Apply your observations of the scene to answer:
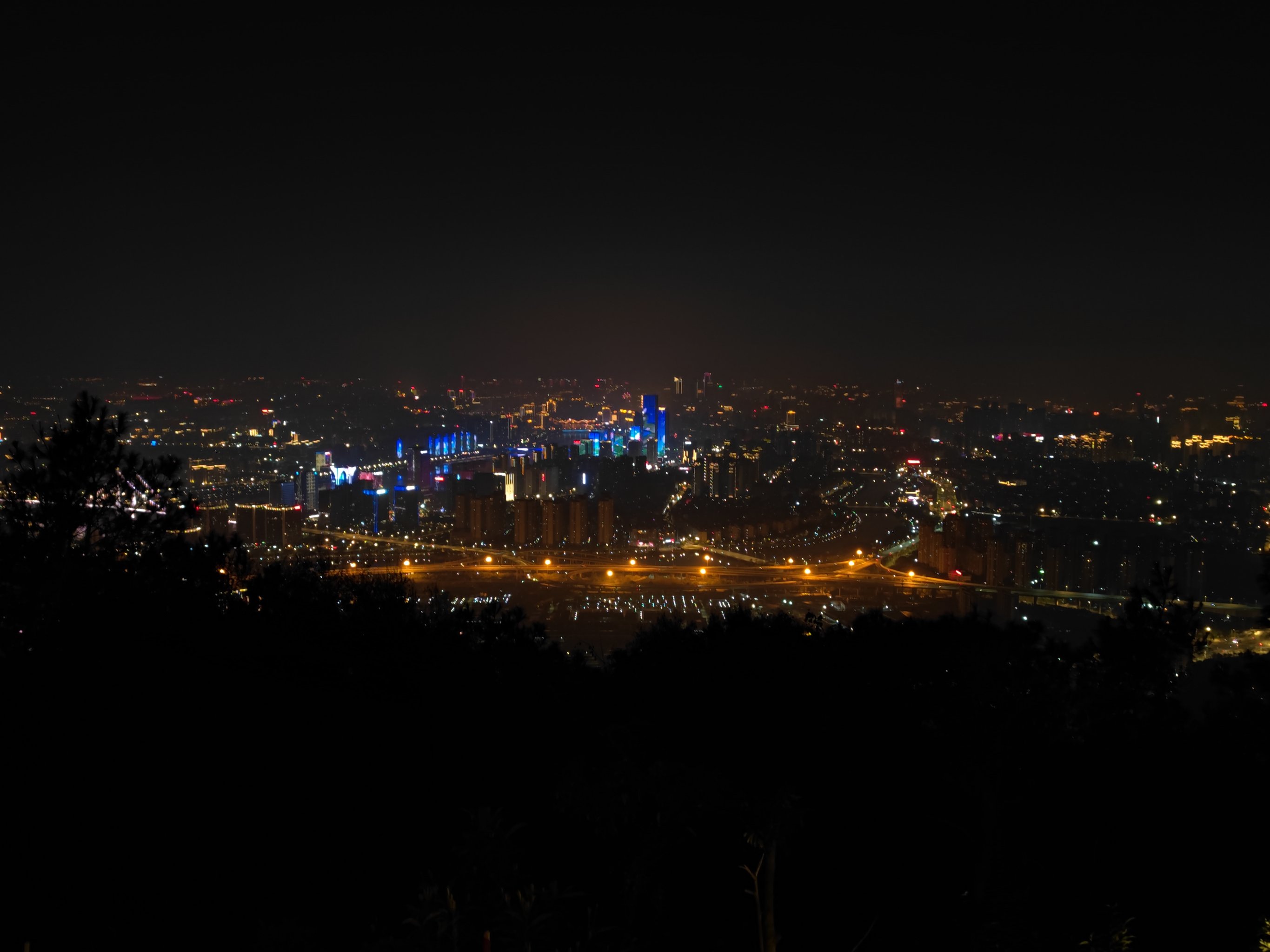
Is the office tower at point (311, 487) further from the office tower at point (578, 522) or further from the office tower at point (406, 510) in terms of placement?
the office tower at point (578, 522)

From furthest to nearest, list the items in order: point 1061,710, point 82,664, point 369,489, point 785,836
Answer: point 369,489 < point 82,664 < point 1061,710 < point 785,836

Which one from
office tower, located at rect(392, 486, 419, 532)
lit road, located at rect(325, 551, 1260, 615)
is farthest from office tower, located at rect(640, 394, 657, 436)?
lit road, located at rect(325, 551, 1260, 615)

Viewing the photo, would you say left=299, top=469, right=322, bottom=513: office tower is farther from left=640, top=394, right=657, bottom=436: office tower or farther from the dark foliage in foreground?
left=640, top=394, right=657, bottom=436: office tower

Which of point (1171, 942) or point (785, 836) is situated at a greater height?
point (785, 836)

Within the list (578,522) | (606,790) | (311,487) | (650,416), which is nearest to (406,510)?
(311,487)

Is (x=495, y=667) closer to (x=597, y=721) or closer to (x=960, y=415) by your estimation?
(x=597, y=721)

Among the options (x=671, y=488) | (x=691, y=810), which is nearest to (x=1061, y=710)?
(x=691, y=810)

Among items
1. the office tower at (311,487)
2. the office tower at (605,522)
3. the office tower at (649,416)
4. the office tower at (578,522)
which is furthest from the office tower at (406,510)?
the office tower at (649,416)
